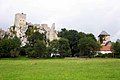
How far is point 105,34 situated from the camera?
509 feet

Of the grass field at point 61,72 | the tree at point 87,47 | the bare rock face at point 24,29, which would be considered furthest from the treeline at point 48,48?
the grass field at point 61,72

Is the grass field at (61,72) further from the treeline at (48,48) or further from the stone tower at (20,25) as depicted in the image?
the stone tower at (20,25)

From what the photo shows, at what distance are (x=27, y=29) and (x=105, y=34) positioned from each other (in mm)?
40344

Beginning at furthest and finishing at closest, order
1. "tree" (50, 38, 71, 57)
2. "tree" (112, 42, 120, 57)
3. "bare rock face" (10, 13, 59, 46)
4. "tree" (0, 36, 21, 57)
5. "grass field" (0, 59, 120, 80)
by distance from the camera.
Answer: "bare rock face" (10, 13, 59, 46) < "tree" (112, 42, 120, 57) < "tree" (50, 38, 71, 57) < "tree" (0, 36, 21, 57) < "grass field" (0, 59, 120, 80)

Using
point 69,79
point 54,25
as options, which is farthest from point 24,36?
point 69,79

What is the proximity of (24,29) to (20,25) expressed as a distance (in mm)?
2978

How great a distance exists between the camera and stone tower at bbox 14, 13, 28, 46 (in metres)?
130

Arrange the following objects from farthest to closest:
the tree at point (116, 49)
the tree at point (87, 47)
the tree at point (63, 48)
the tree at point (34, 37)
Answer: the tree at point (34, 37) → the tree at point (116, 49) → the tree at point (87, 47) → the tree at point (63, 48)

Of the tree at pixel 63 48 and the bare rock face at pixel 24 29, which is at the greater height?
the bare rock face at pixel 24 29

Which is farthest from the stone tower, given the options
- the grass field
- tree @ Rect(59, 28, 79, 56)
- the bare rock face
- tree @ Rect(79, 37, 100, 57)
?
the grass field

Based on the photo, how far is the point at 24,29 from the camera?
133m

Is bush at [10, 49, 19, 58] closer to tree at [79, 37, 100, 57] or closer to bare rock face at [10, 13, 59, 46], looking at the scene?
tree at [79, 37, 100, 57]

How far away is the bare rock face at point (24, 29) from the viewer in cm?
12988

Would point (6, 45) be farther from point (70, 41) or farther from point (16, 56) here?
point (70, 41)
